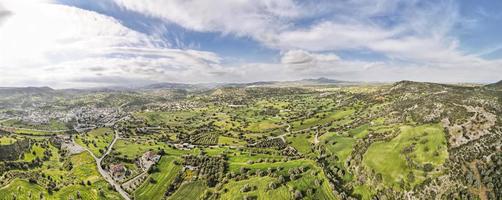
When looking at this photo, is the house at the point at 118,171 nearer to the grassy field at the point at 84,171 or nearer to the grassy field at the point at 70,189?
the grassy field at the point at 70,189

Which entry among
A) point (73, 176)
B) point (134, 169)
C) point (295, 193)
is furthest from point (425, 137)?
point (73, 176)

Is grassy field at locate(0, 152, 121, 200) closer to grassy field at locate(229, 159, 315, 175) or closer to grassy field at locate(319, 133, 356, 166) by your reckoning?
grassy field at locate(229, 159, 315, 175)

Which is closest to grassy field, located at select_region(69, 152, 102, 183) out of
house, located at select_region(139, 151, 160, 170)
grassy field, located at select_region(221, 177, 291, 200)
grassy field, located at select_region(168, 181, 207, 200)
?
house, located at select_region(139, 151, 160, 170)

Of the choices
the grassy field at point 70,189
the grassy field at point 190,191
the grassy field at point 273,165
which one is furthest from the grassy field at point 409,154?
the grassy field at point 70,189

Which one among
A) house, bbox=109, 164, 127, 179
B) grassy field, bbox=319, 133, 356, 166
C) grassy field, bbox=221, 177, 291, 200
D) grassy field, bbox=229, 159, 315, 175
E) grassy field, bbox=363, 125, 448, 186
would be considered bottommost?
house, bbox=109, 164, 127, 179

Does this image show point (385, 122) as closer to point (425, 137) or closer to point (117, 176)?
point (425, 137)

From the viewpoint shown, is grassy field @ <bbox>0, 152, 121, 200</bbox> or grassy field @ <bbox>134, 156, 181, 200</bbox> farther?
grassy field @ <bbox>134, 156, 181, 200</bbox>

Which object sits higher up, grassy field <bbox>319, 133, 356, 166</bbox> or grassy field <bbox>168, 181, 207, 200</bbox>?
grassy field <bbox>319, 133, 356, 166</bbox>
